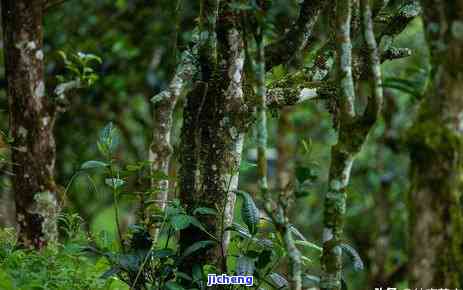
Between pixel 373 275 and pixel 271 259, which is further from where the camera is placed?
pixel 373 275

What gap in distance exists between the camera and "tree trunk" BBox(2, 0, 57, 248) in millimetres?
4559

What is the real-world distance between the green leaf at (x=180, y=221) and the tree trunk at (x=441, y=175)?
1.15 metres

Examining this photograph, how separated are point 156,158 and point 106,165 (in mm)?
837

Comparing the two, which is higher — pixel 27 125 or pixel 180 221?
pixel 27 125

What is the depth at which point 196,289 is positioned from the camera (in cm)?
363

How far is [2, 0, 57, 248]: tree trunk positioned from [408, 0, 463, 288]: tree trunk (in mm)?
2481

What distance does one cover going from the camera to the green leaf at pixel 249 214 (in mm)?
3613

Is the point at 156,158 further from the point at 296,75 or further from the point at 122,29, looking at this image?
the point at 122,29

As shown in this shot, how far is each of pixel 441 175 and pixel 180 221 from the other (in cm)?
132

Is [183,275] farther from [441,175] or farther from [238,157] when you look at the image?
[441,175]

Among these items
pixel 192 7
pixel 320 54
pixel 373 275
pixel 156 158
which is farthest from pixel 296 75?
pixel 373 275

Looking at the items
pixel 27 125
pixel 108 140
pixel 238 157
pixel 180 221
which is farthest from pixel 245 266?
pixel 27 125

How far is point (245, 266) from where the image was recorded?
352 centimetres

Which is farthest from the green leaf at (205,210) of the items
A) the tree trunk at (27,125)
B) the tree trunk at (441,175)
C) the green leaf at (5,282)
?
the tree trunk at (27,125)
